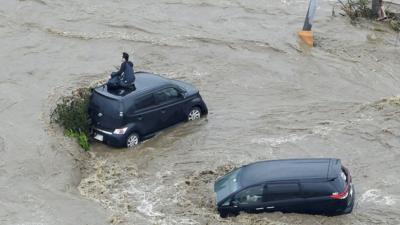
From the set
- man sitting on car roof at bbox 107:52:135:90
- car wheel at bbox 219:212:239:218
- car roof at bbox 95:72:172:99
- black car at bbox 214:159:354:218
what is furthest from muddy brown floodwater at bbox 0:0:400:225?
man sitting on car roof at bbox 107:52:135:90

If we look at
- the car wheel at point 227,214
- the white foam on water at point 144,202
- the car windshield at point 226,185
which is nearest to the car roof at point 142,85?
the white foam on water at point 144,202

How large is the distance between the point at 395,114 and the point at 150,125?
6402mm

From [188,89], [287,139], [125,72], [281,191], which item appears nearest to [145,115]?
[125,72]

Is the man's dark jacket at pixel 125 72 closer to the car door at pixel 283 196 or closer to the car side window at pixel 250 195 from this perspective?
the car side window at pixel 250 195

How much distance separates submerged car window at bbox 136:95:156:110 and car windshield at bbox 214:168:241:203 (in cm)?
346

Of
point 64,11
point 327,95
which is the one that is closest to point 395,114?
point 327,95

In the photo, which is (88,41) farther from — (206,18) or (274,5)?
(274,5)

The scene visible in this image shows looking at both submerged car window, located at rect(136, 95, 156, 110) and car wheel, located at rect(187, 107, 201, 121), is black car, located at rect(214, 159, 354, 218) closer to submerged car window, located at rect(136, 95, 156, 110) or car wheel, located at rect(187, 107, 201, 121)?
submerged car window, located at rect(136, 95, 156, 110)

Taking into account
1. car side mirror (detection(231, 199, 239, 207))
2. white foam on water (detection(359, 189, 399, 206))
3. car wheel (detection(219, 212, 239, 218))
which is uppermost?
car side mirror (detection(231, 199, 239, 207))

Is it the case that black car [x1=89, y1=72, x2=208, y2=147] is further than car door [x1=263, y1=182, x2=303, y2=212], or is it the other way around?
black car [x1=89, y1=72, x2=208, y2=147]

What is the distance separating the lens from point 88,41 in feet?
82.9

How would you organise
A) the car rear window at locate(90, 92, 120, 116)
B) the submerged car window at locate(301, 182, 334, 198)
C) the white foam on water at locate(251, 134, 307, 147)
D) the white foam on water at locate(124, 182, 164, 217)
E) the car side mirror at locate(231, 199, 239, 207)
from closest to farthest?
1. the submerged car window at locate(301, 182, 334, 198)
2. the car side mirror at locate(231, 199, 239, 207)
3. the white foam on water at locate(124, 182, 164, 217)
4. the car rear window at locate(90, 92, 120, 116)
5. the white foam on water at locate(251, 134, 307, 147)

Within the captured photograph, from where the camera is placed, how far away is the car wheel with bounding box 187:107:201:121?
19.2 meters

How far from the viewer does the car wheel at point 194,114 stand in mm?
19203
